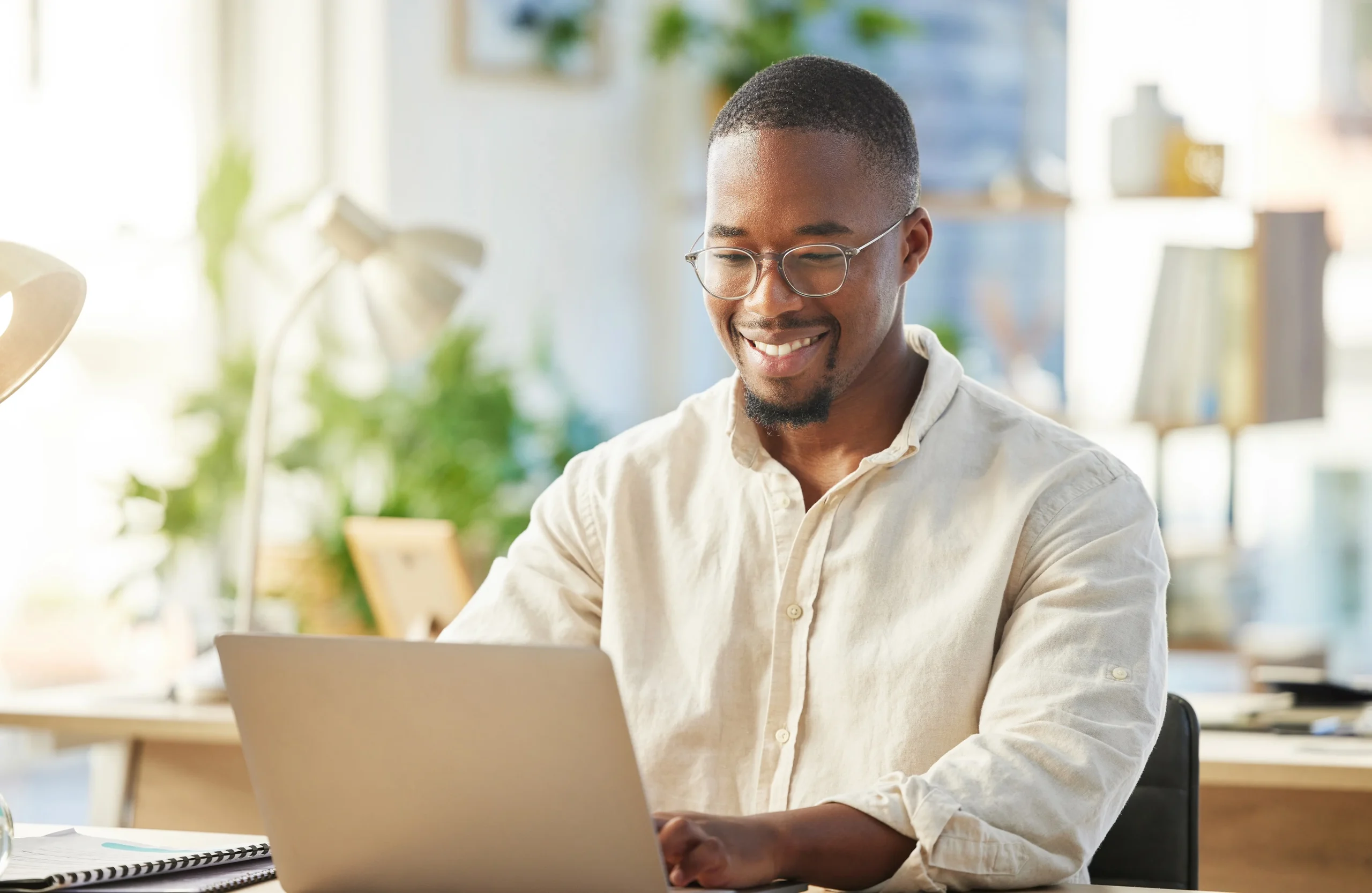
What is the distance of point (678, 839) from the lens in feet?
3.90

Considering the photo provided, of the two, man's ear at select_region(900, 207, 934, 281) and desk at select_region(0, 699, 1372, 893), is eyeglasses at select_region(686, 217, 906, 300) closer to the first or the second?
man's ear at select_region(900, 207, 934, 281)

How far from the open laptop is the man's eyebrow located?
604mm

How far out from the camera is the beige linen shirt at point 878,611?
1.37 m

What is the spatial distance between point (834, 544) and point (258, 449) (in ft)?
5.04

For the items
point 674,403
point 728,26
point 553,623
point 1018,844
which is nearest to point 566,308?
point 674,403

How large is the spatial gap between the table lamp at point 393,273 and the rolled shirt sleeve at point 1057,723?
1.46 m

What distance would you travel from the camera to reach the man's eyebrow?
1565mm

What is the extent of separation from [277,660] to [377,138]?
345 cm

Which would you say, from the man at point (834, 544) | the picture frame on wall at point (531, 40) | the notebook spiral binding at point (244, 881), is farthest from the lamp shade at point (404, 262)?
the picture frame on wall at point (531, 40)

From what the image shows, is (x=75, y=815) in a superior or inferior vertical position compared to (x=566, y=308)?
inferior

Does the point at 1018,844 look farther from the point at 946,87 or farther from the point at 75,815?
the point at 946,87

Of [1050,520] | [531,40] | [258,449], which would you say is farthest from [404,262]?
[531,40]

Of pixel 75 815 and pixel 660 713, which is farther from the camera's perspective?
pixel 75 815

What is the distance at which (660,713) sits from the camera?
1.61 m
